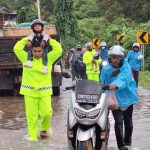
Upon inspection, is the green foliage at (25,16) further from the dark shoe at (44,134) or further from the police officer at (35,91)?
the police officer at (35,91)

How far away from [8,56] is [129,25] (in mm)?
27203

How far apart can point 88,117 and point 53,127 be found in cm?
349

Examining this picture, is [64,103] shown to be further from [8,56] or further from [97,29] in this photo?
[97,29]

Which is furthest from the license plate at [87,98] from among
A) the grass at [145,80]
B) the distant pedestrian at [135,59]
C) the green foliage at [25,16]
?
the green foliage at [25,16]

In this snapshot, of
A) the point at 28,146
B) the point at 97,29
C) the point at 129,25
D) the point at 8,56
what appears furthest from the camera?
the point at 97,29

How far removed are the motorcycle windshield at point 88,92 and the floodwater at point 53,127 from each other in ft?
4.95

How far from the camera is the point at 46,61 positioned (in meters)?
8.69

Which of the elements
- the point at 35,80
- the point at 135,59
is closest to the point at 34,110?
the point at 35,80

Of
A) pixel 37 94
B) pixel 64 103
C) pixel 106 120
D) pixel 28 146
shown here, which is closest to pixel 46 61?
pixel 37 94

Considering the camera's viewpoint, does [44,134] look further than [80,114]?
Yes

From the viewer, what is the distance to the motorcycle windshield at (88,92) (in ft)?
22.3

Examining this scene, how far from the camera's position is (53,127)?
396 inches

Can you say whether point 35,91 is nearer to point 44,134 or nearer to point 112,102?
point 44,134

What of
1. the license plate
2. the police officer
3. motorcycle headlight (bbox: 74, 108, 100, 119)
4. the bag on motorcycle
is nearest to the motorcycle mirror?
the bag on motorcycle
